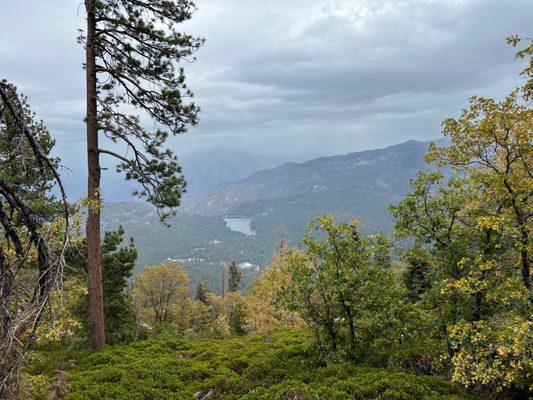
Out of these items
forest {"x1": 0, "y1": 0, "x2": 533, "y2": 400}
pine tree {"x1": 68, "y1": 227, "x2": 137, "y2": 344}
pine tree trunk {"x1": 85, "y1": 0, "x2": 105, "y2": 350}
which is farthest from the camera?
pine tree {"x1": 68, "y1": 227, "x2": 137, "y2": 344}

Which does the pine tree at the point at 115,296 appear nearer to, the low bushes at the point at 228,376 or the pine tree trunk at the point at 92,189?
the low bushes at the point at 228,376

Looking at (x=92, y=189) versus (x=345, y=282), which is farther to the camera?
(x=92, y=189)

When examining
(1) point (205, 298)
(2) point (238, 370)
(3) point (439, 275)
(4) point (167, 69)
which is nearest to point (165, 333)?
(2) point (238, 370)

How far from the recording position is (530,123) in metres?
9.52

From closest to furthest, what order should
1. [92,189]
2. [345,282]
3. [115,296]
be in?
1. [345,282]
2. [92,189]
3. [115,296]

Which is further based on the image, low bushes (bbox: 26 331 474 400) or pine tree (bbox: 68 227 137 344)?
pine tree (bbox: 68 227 137 344)

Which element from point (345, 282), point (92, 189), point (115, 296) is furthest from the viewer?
point (115, 296)

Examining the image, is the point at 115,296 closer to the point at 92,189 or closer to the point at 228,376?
the point at 92,189

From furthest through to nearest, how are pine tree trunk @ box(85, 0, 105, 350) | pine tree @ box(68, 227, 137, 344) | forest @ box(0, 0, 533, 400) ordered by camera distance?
pine tree @ box(68, 227, 137, 344), pine tree trunk @ box(85, 0, 105, 350), forest @ box(0, 0, 533, 400)

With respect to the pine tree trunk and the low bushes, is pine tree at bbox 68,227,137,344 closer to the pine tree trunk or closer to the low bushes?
the low bushes

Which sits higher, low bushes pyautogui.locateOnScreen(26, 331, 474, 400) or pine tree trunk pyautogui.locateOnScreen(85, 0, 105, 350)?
pine tree trunk pyautogui.locateOnScreen(85, 0, 105, 350)

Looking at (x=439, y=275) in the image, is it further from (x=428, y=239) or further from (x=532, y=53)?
(x=532, y=53)

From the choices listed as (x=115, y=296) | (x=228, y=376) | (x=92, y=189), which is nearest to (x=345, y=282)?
(x=228, y=376)

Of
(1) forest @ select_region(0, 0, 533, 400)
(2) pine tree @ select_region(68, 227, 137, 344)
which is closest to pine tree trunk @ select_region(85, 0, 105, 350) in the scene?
(1) forest @ select_region(0, 0, 533, 400)
